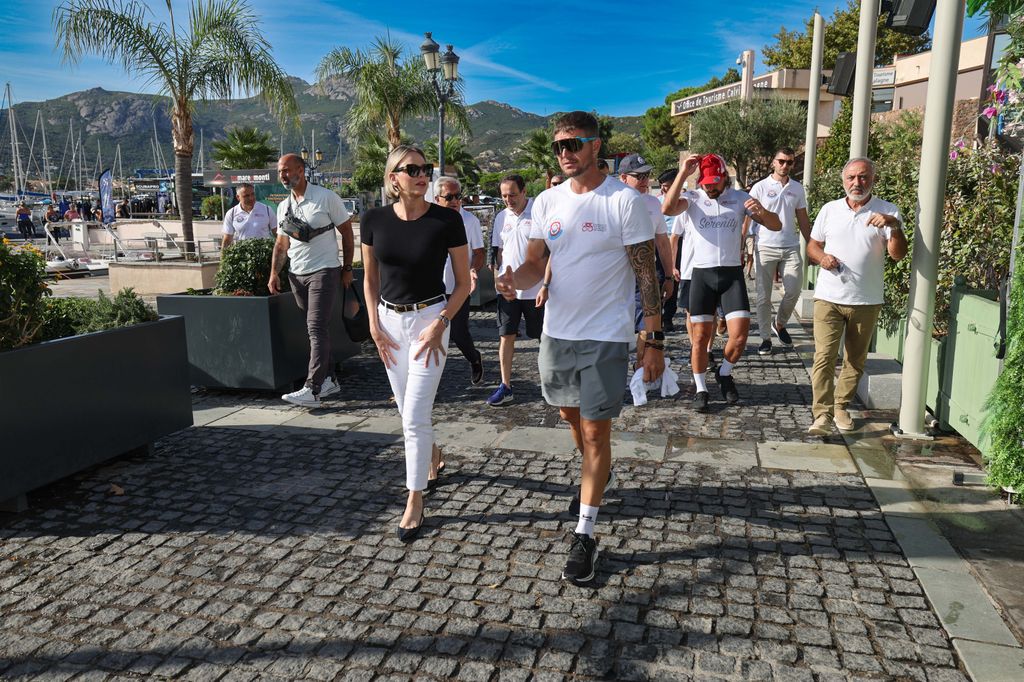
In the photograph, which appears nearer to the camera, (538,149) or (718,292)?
(718,292)

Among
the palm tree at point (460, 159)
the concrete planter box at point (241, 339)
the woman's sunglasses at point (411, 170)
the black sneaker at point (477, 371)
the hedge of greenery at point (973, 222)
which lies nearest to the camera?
the woman's sunglasses at point (411, 170)

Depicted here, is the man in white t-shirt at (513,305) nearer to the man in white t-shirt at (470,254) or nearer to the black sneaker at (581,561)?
the man in white t-shirt at (470,254)

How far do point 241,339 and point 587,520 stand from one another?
414cm

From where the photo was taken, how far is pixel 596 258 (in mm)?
3260

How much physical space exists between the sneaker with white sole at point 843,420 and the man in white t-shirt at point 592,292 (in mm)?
2661

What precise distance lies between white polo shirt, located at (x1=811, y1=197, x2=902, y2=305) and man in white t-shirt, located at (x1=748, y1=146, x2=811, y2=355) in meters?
2.52

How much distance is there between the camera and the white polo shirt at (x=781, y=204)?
7.54m

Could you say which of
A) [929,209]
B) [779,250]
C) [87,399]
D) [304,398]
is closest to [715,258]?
[929,209]

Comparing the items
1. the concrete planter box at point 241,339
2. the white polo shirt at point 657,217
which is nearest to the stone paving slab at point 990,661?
the white polo shirt at point 657,217

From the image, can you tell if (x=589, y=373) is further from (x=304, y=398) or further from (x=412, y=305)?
(x=304, y=398)

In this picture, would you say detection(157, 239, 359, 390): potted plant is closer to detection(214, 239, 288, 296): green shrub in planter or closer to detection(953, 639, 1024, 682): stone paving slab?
detection(214, 239, 288, 296): green shrub in planter

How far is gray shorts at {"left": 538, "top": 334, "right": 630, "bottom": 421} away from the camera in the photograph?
3.27 m

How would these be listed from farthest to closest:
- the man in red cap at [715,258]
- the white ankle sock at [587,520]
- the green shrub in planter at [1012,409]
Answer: the man in red cap at [715,258]
the green shrub in planter at [1012,409]
the white ankle sock at [587,520]

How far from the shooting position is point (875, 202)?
5062 mm
